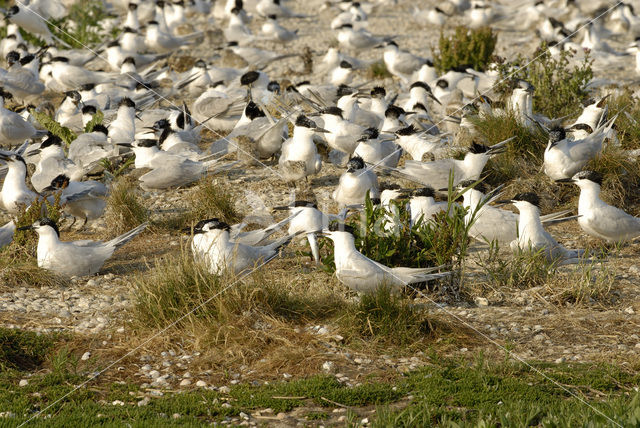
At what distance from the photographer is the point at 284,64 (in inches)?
576

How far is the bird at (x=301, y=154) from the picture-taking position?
8133 millimetres

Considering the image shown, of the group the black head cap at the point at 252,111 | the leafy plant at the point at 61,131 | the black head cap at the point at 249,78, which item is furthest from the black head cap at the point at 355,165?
the black head cap at the point at 249,78

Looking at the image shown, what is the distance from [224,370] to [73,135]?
5576 mm

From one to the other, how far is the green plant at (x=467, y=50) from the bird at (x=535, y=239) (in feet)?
22.2

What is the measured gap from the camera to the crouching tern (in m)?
6.19

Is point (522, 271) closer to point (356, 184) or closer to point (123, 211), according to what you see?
point (356, 184)

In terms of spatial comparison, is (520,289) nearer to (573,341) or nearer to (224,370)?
(573,341)

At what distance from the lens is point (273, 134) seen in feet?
29.5

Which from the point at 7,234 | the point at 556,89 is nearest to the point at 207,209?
the point at 7,234

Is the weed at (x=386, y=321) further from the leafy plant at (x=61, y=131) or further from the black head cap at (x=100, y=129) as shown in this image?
the leafy plant at (x=61, y=131)

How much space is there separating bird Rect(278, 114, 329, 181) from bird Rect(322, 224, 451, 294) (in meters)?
2.69

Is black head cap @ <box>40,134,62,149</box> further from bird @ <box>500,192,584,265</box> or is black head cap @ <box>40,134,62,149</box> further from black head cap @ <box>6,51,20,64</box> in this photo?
bird @ <box>500,192,584,265</box>

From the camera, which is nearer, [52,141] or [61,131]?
[52,141]

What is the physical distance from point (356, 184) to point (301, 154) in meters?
1.07
